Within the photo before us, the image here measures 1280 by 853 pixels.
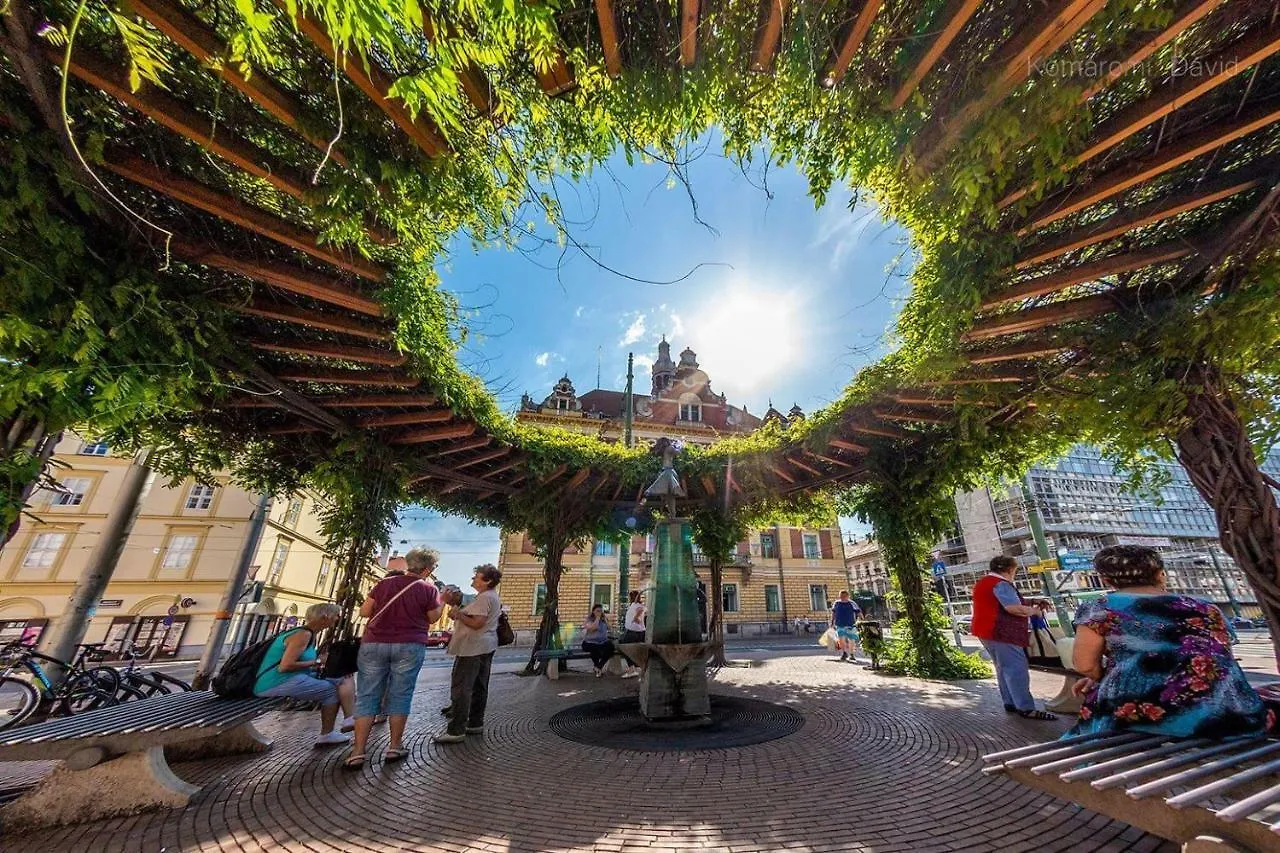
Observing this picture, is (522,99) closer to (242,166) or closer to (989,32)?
(242,166)

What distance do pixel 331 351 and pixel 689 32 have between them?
153 inches

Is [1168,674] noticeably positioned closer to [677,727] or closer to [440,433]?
[677,727]

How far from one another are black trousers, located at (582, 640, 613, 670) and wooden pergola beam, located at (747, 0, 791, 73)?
9144mm

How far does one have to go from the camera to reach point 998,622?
4.59 m

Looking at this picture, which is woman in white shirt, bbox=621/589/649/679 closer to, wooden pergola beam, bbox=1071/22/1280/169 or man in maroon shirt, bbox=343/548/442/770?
man in maroon shirt, bbox=343/548/442/770

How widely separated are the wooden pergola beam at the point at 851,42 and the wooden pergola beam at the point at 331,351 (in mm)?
3841

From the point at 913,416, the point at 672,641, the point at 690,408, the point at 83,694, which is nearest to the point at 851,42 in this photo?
the point at 913,416

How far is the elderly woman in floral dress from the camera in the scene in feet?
7.03

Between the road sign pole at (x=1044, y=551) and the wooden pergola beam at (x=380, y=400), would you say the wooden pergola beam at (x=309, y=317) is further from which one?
the road sign pole at (x=1044, y=551)

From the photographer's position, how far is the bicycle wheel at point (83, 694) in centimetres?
505

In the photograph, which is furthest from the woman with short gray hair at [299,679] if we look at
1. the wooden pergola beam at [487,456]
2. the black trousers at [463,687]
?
the wooden pergola beam at [487,456]

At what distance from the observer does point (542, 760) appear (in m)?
3.73

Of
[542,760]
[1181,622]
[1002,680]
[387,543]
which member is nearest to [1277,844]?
[1181,622]

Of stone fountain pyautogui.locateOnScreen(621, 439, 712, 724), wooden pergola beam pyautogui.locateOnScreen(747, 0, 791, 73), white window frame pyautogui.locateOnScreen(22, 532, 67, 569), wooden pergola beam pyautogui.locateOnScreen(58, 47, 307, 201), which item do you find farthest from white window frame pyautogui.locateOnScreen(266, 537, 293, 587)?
wooden pergola beam pyautogui.locateOnScreen(747, 0, 791, 73)
